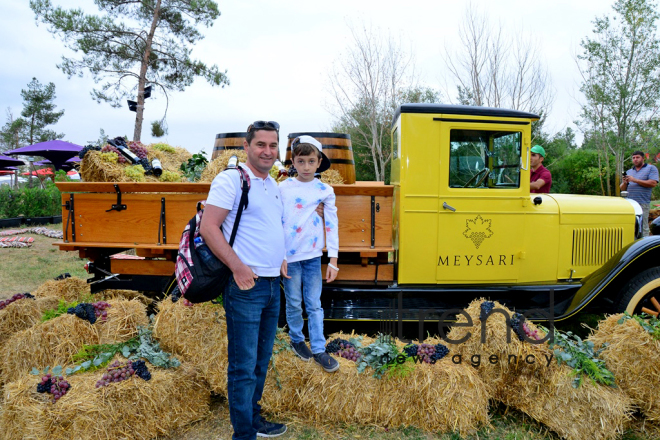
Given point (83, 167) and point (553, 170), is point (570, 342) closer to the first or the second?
point (83, 167)

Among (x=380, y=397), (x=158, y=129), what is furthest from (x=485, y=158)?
(x=158, y=129)

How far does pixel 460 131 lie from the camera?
4.02m

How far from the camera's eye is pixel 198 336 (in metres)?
3.43

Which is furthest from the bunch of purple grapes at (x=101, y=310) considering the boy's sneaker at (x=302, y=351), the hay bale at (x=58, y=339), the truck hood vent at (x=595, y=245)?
the truck hood vent at (x=595, y=245)

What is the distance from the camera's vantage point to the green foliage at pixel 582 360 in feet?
9.71

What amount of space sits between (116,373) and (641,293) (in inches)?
177

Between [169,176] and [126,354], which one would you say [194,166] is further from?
[126,354]

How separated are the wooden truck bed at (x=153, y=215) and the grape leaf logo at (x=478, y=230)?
2.58ft

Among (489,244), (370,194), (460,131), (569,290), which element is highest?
(460,131)

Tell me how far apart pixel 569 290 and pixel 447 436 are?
2.20m

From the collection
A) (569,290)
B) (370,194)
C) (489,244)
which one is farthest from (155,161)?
(569,290)

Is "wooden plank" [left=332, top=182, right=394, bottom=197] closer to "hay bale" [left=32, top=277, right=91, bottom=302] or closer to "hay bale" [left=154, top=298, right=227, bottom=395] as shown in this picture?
"hay bale" [left=154, top=298, right=227, bottom=395]

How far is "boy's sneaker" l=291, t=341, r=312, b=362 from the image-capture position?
10.5ft

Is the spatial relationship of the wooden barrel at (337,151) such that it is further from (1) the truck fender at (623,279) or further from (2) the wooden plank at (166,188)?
(1) the truck fender at (623,279)
